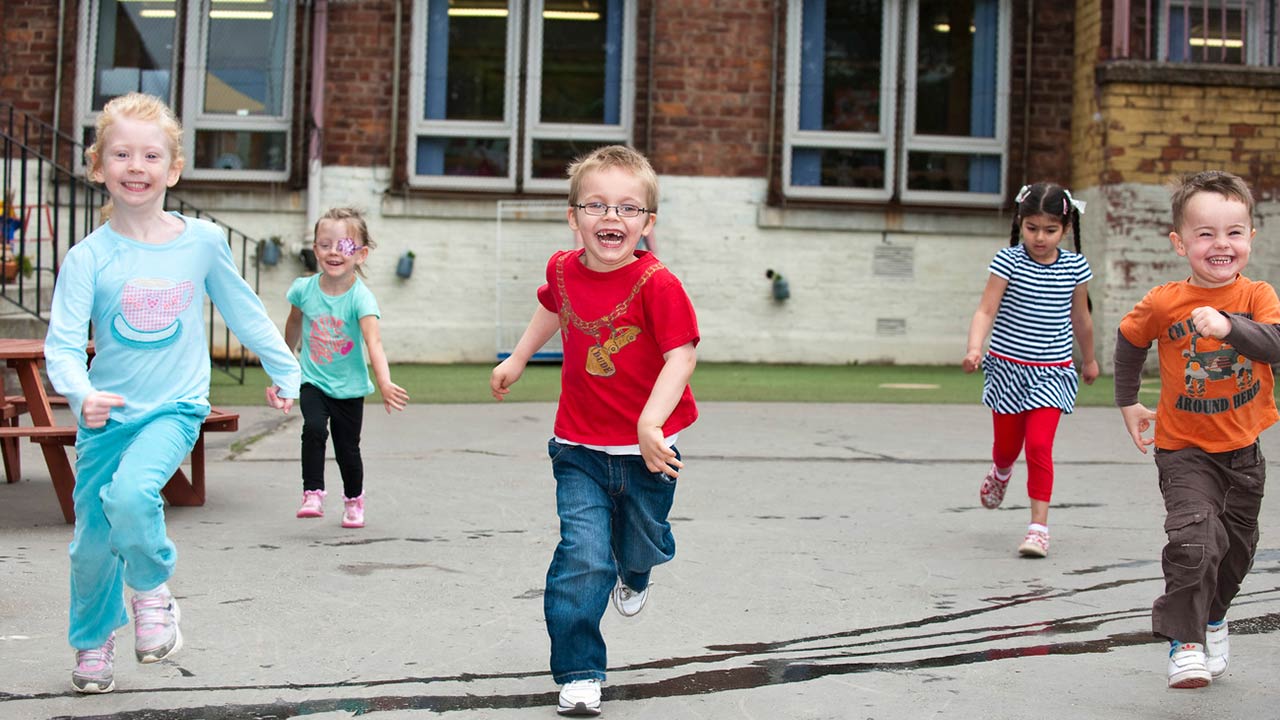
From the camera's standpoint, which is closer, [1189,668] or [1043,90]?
[1189,668]

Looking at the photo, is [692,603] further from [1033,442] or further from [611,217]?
[1033,442]

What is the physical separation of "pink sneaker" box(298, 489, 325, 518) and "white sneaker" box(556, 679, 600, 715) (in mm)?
2949

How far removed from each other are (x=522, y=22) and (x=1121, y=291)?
686cm

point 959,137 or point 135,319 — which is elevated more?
point 959,137

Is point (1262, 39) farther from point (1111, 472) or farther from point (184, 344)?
point (184, 344)

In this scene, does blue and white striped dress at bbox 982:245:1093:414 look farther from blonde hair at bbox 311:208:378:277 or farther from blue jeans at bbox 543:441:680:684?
blonde hair at bbox 311:208:378:277

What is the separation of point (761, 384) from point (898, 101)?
14.9 feet

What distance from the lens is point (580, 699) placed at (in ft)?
11.3

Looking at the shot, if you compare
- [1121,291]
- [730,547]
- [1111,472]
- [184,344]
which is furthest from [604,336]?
[1121,291]

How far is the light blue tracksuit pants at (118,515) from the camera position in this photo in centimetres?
355

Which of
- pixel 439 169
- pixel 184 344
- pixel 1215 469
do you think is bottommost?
pixel 1215 469

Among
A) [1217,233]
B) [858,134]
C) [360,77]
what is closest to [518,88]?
[360,77]

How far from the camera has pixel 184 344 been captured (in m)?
3.78

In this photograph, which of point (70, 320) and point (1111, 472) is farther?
point (1111, 472)
